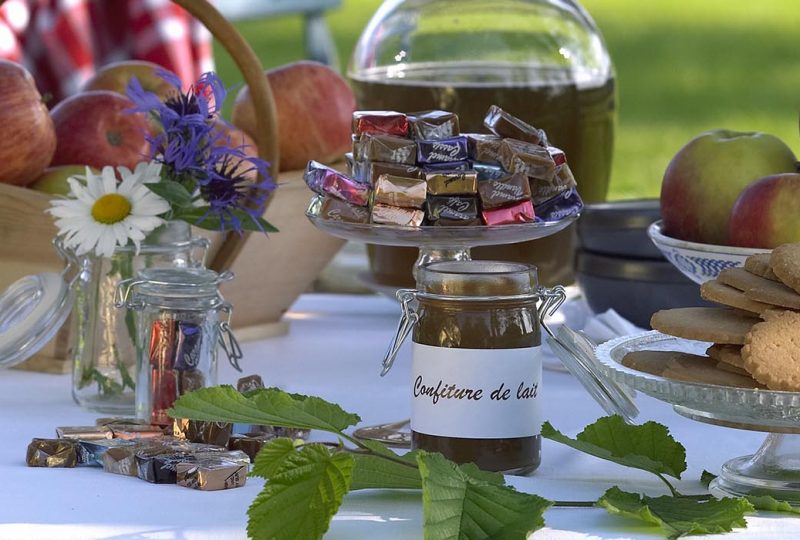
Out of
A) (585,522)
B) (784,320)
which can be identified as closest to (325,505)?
(585,522)

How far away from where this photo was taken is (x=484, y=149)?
2.76ft

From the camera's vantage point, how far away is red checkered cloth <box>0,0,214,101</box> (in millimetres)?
2582

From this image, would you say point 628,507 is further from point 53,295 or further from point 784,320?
point 53,295

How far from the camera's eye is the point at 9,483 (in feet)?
2.47

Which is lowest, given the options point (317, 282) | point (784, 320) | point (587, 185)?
point (317, 282)

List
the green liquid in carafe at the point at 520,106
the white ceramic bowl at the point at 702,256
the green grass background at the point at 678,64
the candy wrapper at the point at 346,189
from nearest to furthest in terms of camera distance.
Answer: the candy wrapper at the point at 346,189 → the white ceramic bowl at the point at 702,256 → the green liquid in carafe at the point at 520,106 → the green grass background at the point at 678,64

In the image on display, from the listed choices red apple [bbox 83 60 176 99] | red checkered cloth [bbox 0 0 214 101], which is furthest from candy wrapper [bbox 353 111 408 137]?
red checkered cloth [bbox 0 0 214 101]

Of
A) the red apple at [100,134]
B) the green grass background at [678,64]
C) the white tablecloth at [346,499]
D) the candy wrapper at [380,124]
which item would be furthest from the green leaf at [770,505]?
the green grass background at [678,64]

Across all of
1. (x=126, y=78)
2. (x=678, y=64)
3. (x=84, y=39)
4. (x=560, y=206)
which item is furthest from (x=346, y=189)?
(x=678, y=64)

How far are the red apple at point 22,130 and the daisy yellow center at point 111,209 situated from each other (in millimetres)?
166

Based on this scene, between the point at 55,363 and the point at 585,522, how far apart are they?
0.56 meters

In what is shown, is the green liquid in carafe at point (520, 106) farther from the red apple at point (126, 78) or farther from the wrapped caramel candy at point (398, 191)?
the wrapped caramel candy at point (398, 191)

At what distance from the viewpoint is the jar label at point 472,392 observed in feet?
2.43

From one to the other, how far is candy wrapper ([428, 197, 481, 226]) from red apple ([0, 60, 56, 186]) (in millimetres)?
422
